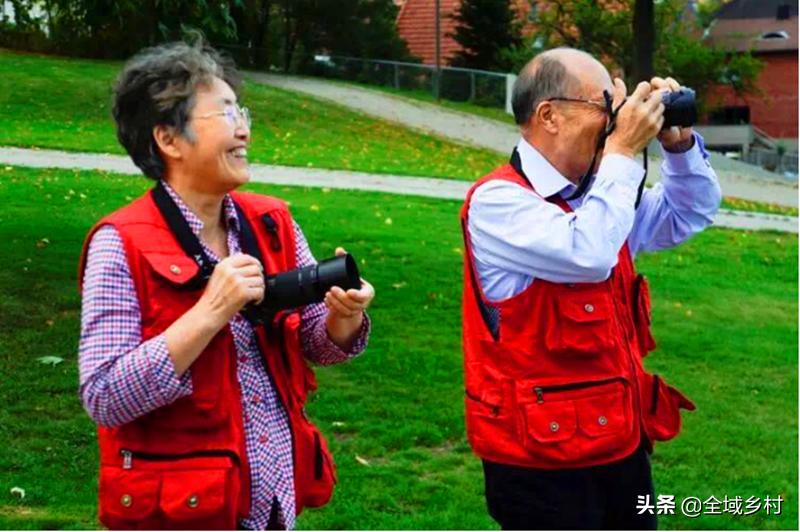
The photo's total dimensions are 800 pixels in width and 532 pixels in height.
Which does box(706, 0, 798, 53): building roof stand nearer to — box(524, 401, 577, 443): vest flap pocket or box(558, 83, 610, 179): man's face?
box(558, 83, 610, 179): man's face

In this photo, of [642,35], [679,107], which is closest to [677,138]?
[679,107]

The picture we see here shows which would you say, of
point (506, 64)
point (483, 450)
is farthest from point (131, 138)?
point (506, 64)

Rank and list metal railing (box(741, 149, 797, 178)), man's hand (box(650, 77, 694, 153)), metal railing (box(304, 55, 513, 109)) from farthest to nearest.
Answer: metal railing (box(741, 149, 797, 178))
metal railing (box(304, 55, 513, 109))
man's hand (box(650, 77, 694, 153))

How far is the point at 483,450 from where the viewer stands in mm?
3264

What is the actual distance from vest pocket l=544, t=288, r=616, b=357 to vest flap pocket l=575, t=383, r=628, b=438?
0.39 ft

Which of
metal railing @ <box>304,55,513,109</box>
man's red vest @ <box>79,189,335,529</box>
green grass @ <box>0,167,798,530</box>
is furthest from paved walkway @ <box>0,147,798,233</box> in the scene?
metal railing @ <box>304,55,513,109</box>

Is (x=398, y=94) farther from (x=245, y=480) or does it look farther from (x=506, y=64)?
(x=245, y=480)

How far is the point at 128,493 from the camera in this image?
8.58ft

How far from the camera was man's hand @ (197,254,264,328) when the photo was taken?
8.34 ft

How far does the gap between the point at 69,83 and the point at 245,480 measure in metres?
21.5

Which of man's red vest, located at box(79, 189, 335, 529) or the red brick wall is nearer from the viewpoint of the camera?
man's red vest, located at box(79, 189, 335, 529)

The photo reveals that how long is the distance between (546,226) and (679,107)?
53 cm

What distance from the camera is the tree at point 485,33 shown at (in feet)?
116

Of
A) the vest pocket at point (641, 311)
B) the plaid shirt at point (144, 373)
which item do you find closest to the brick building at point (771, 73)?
the vest pocket at point (641, 311)
